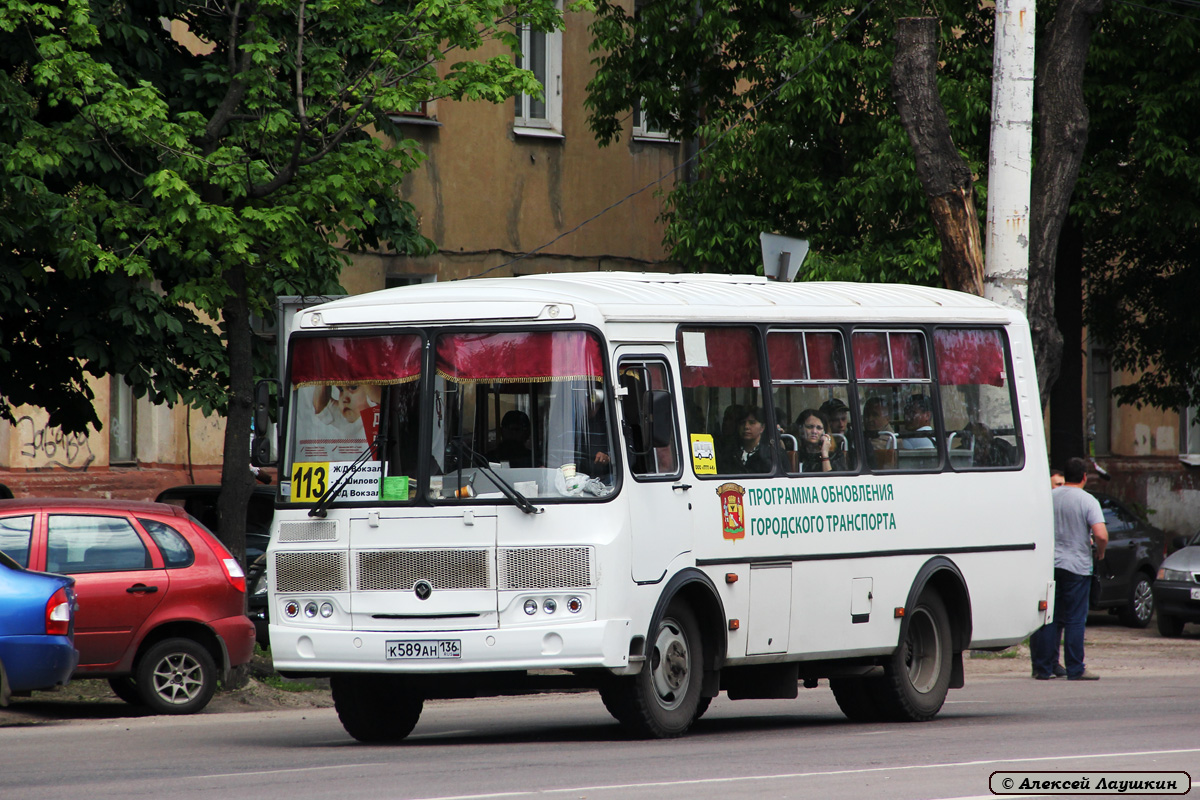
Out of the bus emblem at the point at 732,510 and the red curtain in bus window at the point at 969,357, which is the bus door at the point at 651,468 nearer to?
the bus emblem at the point at 732,510

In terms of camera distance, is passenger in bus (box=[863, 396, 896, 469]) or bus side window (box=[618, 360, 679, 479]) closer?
bus side window (box=[618, 360, 679, 479])

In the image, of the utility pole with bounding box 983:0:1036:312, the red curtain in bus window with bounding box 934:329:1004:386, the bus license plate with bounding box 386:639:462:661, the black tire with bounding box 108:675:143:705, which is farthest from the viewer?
the utility pole with bounding box 983:0:1036:312

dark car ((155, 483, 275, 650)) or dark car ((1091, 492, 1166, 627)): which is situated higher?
dark car ((155, 483, 275, 650))

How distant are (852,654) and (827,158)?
12.7m

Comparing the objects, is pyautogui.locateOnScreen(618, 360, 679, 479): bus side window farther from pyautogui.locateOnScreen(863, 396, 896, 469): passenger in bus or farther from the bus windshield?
pyautogui.locateOnScreen(863, 396, 896, 469): passenger in bus

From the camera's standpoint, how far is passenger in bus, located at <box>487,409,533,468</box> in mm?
11352

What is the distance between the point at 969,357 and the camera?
1447 cm

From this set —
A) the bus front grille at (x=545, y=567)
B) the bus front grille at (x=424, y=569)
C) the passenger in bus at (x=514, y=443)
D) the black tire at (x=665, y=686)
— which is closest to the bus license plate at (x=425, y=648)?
the bus front grille at (x=424, y=569)

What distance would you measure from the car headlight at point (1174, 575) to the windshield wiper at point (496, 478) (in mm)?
14663

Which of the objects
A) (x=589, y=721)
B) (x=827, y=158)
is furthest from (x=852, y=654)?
(x=827, y=158)

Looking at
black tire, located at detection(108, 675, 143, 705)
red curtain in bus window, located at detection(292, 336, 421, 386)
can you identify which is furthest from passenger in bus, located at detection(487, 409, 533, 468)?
black tire, located at detection(108, 675, 143, 705)

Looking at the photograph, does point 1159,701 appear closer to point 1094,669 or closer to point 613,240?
point 1094,669

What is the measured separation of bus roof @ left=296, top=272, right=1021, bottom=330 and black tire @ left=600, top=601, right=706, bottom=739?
190cm

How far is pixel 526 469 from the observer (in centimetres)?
1135
